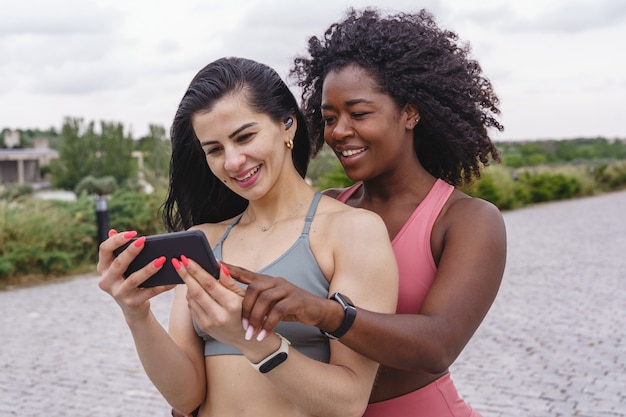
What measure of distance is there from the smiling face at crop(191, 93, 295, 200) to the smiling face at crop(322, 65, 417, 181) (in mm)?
252

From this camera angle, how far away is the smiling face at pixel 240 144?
2096 mm

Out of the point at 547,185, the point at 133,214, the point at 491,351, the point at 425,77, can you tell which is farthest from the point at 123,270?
the point at 547,185

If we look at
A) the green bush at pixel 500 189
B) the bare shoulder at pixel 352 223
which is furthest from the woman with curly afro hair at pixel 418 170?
the green bush at pixel 500 189

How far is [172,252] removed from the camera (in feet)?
5.87

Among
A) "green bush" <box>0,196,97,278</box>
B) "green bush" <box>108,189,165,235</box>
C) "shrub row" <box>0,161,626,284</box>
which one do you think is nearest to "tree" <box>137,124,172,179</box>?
"green bush" <box>108,189,165,235</box>

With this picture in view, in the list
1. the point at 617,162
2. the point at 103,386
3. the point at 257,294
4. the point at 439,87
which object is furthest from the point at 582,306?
the point at 617,162

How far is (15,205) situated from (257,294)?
1337 cm

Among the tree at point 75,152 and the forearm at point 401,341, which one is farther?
the tree at point 75,152

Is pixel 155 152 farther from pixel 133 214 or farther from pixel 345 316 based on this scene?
pixel 345 316

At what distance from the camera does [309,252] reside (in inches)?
81.0

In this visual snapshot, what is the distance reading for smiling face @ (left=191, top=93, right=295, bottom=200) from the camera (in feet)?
6.88

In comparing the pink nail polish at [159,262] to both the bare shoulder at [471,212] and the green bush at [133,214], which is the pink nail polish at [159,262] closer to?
the bare shoulder at [471,212]

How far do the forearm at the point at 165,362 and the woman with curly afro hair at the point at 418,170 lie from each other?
0.55 metres

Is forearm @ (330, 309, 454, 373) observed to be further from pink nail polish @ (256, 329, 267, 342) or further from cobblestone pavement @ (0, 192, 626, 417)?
cobblestone pavement @ (0, 192, 626, 417)
